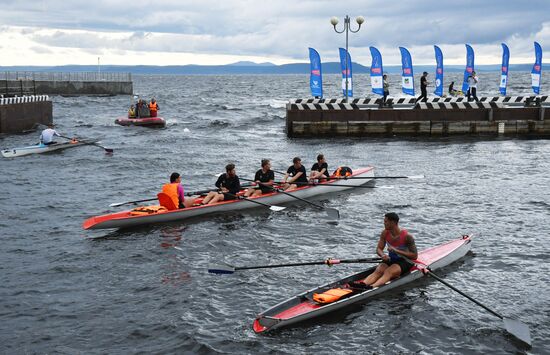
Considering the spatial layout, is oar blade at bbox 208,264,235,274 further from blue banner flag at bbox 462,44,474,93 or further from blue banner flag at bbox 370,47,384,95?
blue banner flag at bbox 462,44,474,93

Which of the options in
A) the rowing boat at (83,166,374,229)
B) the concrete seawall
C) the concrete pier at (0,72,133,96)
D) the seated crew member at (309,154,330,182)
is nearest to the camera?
the rowing boat at (83,166,374,229)

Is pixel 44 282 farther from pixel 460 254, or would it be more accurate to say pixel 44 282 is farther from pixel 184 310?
pixel 460 254

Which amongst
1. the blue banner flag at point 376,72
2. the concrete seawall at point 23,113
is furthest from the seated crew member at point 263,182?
the concrete seawall at point 23,113

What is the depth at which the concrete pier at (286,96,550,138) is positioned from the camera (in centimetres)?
3753

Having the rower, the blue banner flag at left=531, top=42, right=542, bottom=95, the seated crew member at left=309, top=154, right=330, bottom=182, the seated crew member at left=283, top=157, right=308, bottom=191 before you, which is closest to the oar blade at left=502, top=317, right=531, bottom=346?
the rower

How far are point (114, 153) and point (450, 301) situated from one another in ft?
84.4

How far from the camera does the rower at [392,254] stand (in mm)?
13688

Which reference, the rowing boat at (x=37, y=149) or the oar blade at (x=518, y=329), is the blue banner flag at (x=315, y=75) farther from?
the oar blade at (x=518, y=329)

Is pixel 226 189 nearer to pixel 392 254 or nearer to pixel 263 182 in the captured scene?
pixel 263 182

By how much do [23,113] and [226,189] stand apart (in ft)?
92.1

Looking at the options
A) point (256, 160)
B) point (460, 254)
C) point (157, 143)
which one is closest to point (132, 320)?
point (460, 254)

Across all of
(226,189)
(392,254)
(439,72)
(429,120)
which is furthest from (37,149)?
(439,72)

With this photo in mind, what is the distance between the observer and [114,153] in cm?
3616

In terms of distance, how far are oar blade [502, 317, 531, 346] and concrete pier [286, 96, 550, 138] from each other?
2633 cm
